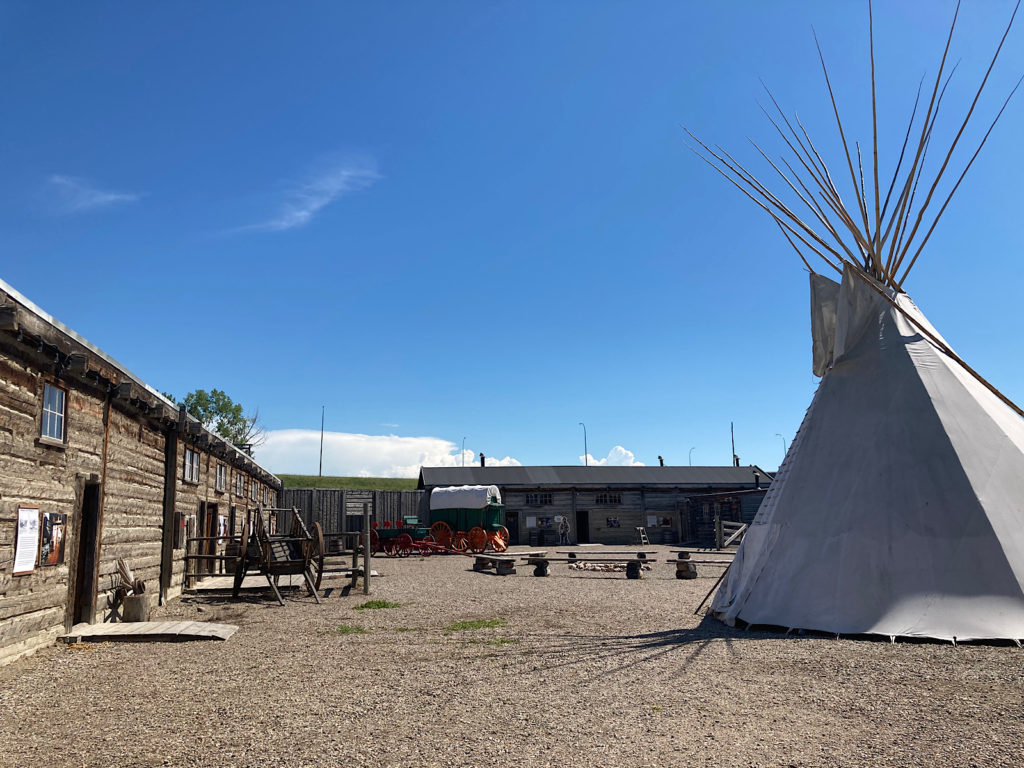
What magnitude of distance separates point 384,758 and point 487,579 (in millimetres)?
13288

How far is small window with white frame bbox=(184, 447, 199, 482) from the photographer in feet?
48.7

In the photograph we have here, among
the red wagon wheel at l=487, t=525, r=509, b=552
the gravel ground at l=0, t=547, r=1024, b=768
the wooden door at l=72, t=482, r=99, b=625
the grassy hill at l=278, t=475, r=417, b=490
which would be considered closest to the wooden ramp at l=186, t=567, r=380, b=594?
the wooden door at l=72, t=482, r=99, b=625

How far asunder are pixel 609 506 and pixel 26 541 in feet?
105

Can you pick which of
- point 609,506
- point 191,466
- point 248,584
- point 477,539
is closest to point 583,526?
point 609,506

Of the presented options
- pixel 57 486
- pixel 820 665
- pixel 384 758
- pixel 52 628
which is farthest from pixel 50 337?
pixel 820 665

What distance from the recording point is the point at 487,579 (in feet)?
57.2

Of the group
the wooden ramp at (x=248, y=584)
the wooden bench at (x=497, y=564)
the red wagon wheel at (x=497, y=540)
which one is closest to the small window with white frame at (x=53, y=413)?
the wooden ramp at (x=248, y=584)

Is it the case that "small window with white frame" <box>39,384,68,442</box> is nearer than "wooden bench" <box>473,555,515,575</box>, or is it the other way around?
"small window with white frame" <box>39,384,68,442</box>

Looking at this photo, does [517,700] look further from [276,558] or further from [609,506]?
[609,506]

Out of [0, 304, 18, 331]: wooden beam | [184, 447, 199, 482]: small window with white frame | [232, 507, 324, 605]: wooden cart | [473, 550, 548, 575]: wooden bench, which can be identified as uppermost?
[0, 304, 18, 331]: wooden beam

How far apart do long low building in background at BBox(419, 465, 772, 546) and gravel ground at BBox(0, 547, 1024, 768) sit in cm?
2720

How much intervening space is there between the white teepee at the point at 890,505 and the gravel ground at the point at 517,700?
1.85ft

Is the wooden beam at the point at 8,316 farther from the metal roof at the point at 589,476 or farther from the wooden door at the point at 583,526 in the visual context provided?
the wooden door at the point at 583,526

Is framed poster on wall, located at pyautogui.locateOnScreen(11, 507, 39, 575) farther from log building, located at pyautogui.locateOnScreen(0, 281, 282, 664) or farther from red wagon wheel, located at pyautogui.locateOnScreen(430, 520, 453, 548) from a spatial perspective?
red wagon wheel, located at pyautogui.locateOnScreen(430, 520, 453, 548)
